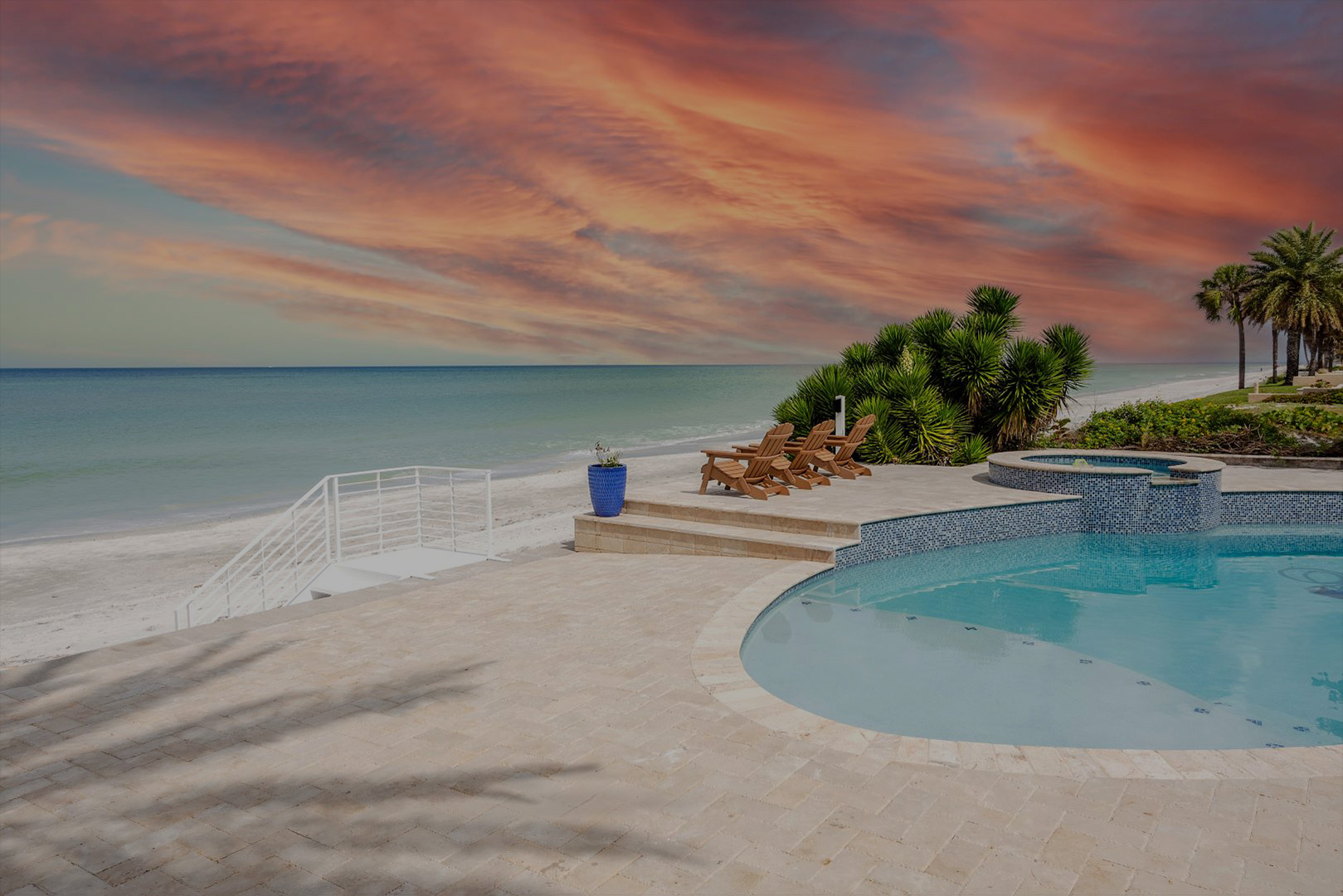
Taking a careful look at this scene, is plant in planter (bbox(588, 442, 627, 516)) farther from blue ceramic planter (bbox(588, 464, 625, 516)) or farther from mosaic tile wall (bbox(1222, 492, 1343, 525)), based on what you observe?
mosaic tile wall (bbox(1222, 492, 1343, 525))

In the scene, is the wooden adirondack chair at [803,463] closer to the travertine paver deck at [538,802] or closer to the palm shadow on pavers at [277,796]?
the travertine paver deck at [538,802]

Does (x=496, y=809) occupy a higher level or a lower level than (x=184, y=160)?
lower

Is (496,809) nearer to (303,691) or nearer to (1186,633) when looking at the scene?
(303,691)

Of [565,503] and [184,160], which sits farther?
[184,160]

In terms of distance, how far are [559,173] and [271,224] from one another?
2662 centimetres

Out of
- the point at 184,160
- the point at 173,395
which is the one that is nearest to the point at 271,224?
the point at 184,160

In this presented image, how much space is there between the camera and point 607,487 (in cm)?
950

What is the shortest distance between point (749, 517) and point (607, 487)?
5.82ft

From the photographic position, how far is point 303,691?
185 inches

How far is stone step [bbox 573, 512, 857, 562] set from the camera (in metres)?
8.34

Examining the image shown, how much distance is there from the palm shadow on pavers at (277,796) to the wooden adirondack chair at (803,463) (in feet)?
24.0

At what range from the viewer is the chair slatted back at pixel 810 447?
1171 centimetres

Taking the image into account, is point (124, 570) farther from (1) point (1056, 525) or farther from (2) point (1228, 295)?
(2) point (1228, 295)

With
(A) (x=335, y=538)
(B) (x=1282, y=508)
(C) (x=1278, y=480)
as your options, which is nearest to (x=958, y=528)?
(B) (x=1282, y=508)
